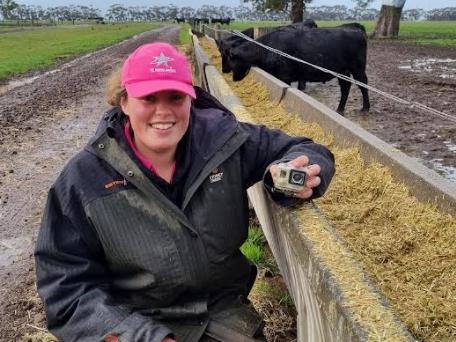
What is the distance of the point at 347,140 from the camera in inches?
194

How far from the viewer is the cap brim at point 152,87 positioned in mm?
2396

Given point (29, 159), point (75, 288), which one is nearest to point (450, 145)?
point (29, 159)

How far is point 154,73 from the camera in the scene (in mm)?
2434

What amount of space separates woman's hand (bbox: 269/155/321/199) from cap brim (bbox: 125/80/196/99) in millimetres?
592

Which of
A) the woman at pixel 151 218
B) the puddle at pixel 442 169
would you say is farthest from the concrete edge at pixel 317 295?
the puddle at pixel 442 169

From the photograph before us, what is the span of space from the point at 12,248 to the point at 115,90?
3.02m

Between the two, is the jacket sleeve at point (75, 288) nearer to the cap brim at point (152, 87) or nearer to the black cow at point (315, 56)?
the cap brim at point (152, 87)

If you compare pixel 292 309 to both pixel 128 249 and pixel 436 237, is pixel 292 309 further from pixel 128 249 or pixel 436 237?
pixel 128 249

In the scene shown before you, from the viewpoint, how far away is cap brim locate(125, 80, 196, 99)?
2396 millimetres

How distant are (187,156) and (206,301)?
29.2 inches

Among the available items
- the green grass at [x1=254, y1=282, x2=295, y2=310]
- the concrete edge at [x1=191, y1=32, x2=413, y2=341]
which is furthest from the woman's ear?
the green grass at [x1=254, y1=282, x2=295, y2=310]

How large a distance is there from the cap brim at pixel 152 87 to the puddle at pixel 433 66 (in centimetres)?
1284

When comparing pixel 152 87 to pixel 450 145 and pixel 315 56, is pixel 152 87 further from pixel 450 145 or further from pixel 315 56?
pixel 315 56

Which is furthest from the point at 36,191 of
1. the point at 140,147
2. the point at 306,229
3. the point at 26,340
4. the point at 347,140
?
the point at 306,229
